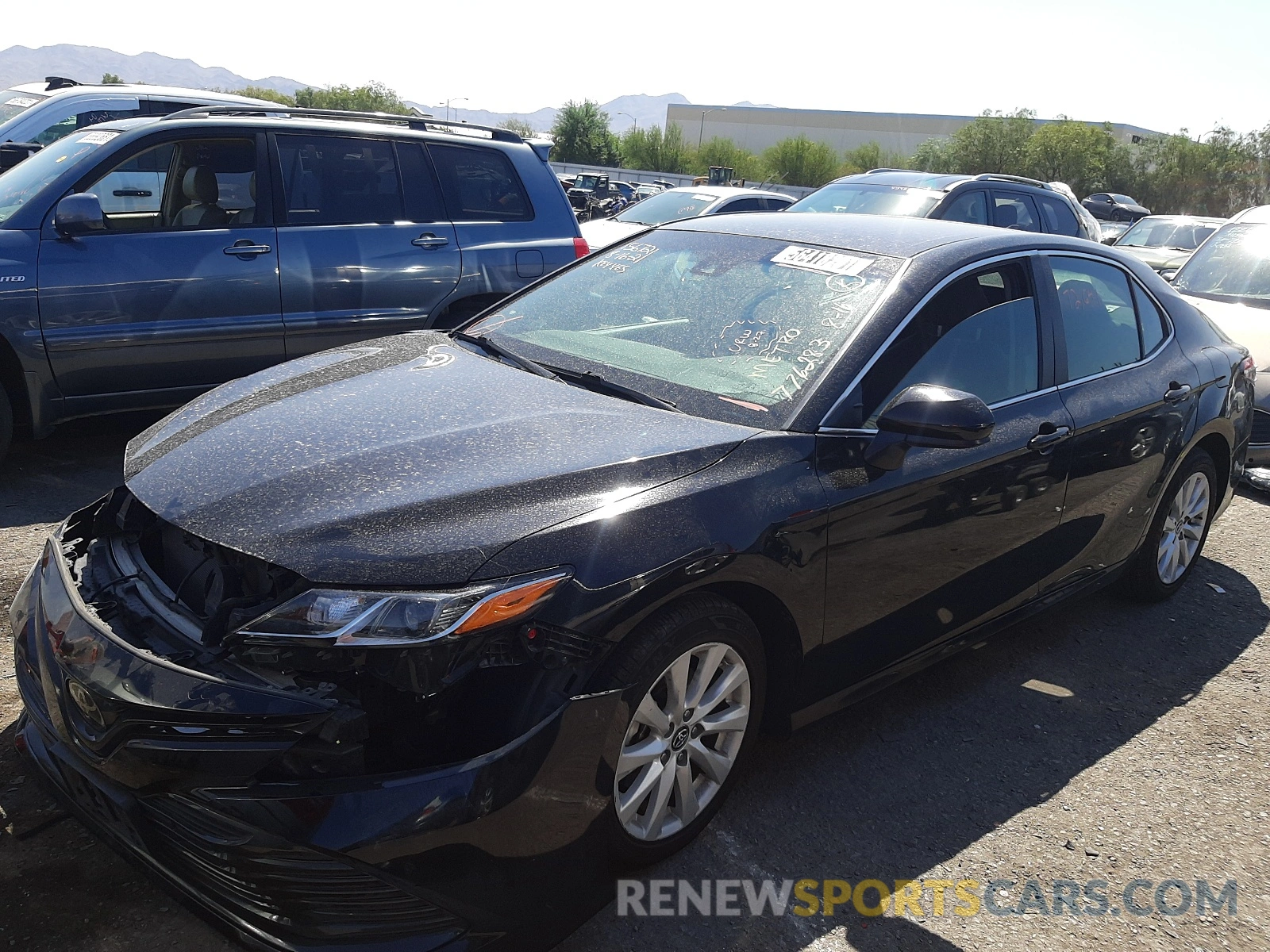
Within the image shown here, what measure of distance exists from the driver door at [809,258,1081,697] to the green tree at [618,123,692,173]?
284ft

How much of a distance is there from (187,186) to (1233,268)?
309 inches

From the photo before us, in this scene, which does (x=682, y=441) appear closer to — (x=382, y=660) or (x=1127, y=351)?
(x=382, y=660)

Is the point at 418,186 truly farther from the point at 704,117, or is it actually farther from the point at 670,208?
the point at 704,117

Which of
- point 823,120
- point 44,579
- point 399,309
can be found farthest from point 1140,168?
point 44,579

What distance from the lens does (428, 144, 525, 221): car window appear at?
6.43 meters

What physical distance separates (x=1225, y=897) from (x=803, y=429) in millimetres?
1794

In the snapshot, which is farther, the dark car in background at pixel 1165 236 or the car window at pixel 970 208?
the dark car in background at pixel 1165 236

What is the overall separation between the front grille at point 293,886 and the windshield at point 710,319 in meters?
1.56

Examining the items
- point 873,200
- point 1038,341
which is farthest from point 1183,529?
point 873,200

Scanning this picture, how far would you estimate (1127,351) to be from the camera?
13.8 ft

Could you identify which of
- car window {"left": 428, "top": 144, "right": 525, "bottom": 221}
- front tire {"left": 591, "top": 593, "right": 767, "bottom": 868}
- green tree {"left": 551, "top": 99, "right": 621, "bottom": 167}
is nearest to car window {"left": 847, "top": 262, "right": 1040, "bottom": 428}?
front tire {"left": 591, "top": 593, "right": 767, "bottom": 868}

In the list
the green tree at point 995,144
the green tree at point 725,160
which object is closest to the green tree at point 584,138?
the green tree at point 725,160

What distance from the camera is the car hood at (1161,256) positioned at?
13156mm

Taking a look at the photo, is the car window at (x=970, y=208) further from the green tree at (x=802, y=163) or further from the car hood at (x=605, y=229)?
the green tree at (x=802, y=163)
